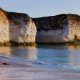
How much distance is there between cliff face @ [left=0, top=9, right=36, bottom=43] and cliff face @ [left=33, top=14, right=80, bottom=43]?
9846 mm

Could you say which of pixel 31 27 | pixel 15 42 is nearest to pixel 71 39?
pixel 31 27

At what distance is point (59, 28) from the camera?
6856cm

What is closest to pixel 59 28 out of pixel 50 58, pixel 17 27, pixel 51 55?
pixel 17 27

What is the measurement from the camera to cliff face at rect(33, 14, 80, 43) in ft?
219

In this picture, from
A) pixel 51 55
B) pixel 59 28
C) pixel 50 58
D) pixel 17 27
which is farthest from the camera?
pixel 59 28

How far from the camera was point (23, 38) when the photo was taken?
183 ft

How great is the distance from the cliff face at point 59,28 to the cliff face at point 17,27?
985cm

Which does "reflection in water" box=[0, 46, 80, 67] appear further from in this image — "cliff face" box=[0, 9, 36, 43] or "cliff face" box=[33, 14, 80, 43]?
"cliff face" box=[33, 14, 80, 43]

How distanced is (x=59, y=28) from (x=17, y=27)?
14.3 metres

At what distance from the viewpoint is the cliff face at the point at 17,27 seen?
173 feet

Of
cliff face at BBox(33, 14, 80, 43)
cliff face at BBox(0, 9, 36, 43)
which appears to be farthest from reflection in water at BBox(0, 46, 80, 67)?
cliff face at BBox(33, 14, 80, 43)

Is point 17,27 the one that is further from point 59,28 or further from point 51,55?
point 51,55

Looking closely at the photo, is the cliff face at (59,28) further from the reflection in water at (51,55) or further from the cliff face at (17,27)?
the reflection in water at (51,55)

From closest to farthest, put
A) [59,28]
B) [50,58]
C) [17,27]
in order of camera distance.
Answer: [50,58] → [17,27] → [59,28]
